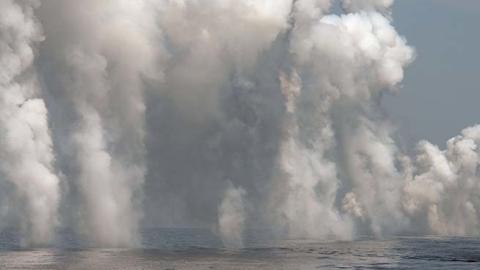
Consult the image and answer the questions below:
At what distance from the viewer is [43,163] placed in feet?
332

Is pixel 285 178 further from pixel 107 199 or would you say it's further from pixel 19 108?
pixel 19 108

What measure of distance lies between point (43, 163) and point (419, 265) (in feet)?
140

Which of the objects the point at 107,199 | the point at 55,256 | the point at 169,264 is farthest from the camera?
the point at 107,199

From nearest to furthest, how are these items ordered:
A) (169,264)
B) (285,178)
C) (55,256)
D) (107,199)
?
(169,264) < (55,256) < (107,199) < (285,178)

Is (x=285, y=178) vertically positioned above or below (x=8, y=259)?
above

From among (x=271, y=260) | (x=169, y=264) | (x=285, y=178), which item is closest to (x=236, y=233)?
(x=285, y=178)

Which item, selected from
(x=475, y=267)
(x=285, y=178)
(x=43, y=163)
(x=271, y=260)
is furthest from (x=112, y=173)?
(x=285, y=178)

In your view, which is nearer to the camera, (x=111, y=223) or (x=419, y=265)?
(x=419, y=265)

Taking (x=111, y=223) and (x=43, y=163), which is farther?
(x=111, y=223)

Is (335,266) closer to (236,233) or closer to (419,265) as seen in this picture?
(419,265)

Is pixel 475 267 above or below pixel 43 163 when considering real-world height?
below

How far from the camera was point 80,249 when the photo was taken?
113 metres

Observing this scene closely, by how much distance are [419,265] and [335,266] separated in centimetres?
1193

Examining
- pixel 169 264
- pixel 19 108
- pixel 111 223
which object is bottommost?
pixel 169 264
